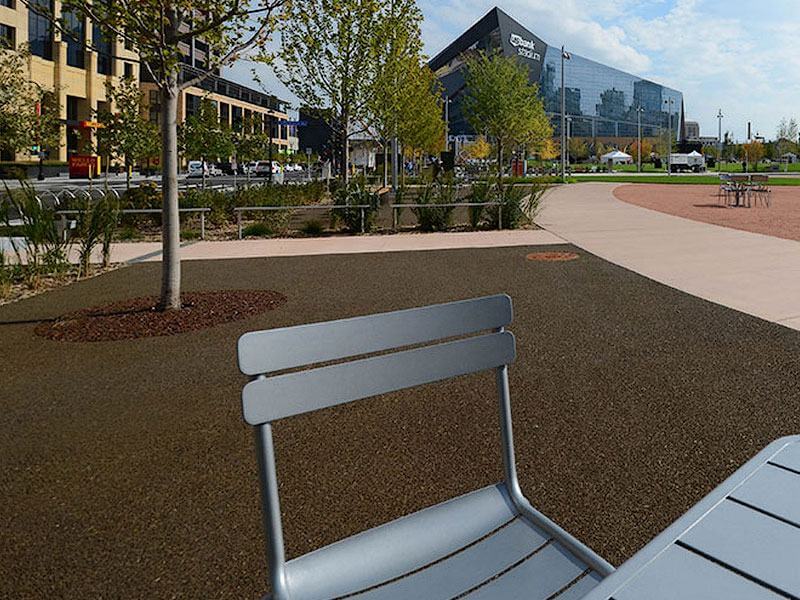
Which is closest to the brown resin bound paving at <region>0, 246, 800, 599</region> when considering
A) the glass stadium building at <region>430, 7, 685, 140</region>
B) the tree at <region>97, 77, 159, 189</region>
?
the tree at <region>97, 77, 159, 189</region>

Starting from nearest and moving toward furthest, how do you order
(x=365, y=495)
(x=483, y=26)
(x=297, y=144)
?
(x=365, y=495)
(x=483, y=26)
(x=297, y=144)

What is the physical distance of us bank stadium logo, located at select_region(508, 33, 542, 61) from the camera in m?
101

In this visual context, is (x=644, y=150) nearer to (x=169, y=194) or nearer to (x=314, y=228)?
(x=314, y=228)

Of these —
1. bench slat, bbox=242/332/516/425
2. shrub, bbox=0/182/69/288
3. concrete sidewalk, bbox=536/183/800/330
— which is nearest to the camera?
bench slat, bbox=242/332/516/425

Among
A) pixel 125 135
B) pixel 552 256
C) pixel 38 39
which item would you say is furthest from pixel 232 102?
pixel 552 256

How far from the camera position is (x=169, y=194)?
714 centimetres

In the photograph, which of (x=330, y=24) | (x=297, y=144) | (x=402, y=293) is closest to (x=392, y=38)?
(x=330, y=24)

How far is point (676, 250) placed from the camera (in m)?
12.1

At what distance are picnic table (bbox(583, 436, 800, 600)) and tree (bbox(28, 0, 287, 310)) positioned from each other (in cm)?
648

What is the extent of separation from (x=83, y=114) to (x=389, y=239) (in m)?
56.0

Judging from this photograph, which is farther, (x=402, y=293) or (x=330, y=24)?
(x=330, y=24)

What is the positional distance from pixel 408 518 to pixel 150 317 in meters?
5.67

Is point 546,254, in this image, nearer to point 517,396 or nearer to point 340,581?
point 517,396

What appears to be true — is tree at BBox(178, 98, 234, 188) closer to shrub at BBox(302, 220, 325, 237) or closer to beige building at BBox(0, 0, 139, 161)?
shrub at BBox(302, 220, 325, 237)
